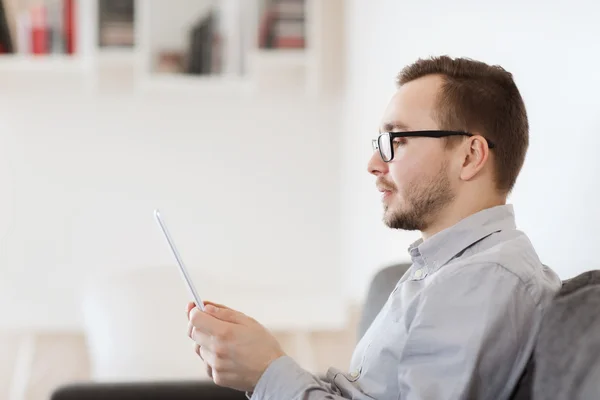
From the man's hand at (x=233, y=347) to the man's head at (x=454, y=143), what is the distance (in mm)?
308

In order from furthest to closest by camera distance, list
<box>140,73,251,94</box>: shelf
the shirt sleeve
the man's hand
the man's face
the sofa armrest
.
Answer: <box>140,73,251,94</box>: shelf, the sofa armrest, the man's face, the man's hand, the shirt sleeve

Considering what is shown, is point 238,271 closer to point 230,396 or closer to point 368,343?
point 230,396

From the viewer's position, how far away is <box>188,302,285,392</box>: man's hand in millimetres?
1182

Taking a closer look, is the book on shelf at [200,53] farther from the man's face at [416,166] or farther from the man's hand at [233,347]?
the man's hand at [233,347]

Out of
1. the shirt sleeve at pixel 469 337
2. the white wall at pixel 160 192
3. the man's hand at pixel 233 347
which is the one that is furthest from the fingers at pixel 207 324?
the white wall at pixel 160 192

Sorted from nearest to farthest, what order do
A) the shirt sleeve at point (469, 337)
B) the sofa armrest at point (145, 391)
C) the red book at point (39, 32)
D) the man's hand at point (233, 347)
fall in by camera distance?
1. the shirt sleeve at point (469, 337)
2. the man's hand at point (233, 347)
3. the sofa armrest at point (145, 391)
4. the red book at point (39, 32)

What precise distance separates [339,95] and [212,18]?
656 mm

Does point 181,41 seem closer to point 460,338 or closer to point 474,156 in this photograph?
point 474,156

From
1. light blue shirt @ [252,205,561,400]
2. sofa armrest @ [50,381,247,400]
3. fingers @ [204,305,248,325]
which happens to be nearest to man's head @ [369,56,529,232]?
light blue shirt @ [252,205,561,400]

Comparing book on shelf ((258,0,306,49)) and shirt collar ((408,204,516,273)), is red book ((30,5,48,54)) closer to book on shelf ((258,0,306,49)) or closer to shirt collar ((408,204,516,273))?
book on shelf ((258,0,306,49))

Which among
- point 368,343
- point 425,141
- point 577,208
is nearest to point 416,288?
point 368,343

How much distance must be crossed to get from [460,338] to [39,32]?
2.91 metres

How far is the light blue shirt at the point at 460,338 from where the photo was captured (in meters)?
1.08

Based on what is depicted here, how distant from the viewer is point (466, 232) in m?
1.26
